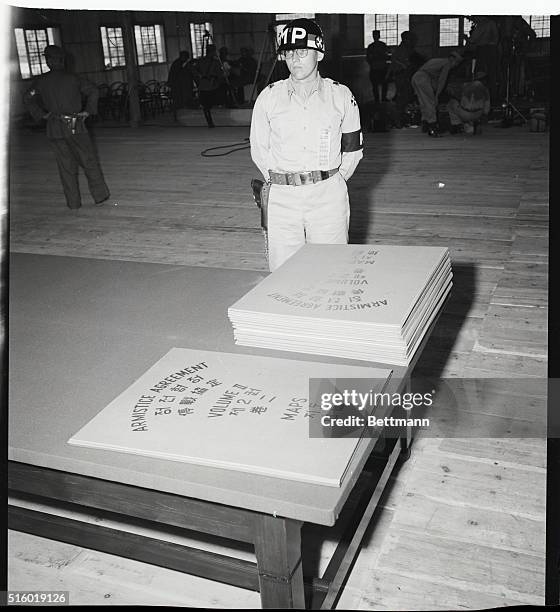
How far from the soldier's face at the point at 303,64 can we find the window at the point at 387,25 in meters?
15.1

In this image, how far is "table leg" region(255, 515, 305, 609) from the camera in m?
0.90

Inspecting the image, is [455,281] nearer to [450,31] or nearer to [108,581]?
[108,581]

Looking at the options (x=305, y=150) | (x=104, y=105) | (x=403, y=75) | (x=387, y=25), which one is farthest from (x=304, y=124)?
(x=387, y=25)

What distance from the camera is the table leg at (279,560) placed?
Answer: 0.90 meters

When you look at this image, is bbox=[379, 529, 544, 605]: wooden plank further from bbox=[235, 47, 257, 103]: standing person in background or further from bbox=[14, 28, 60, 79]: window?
bbox=[14, 28, 60, 79]: window

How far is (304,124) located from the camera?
2.47m

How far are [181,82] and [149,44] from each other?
5.22 meters

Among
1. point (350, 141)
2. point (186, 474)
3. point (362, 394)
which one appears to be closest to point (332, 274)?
point (362, 394)

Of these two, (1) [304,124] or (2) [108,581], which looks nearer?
(2) [108,581]

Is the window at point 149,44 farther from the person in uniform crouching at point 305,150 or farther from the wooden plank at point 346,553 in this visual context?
the wooden plank at point 346,553

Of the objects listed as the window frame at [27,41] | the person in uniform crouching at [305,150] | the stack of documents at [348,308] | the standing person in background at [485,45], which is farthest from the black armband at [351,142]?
the window frame at [27,41]

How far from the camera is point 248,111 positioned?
1034cm

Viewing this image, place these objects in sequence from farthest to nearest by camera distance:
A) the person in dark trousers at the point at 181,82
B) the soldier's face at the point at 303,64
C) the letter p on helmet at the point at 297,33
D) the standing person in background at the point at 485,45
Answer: the person in dark trousers at the point at 181,82 < the standing person in background at the point at 485,45 < the soldier's face at the point at 303,64 < the letter p on helmet at the point at 297,33

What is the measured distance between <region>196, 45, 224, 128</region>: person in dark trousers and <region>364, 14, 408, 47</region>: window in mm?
6742
